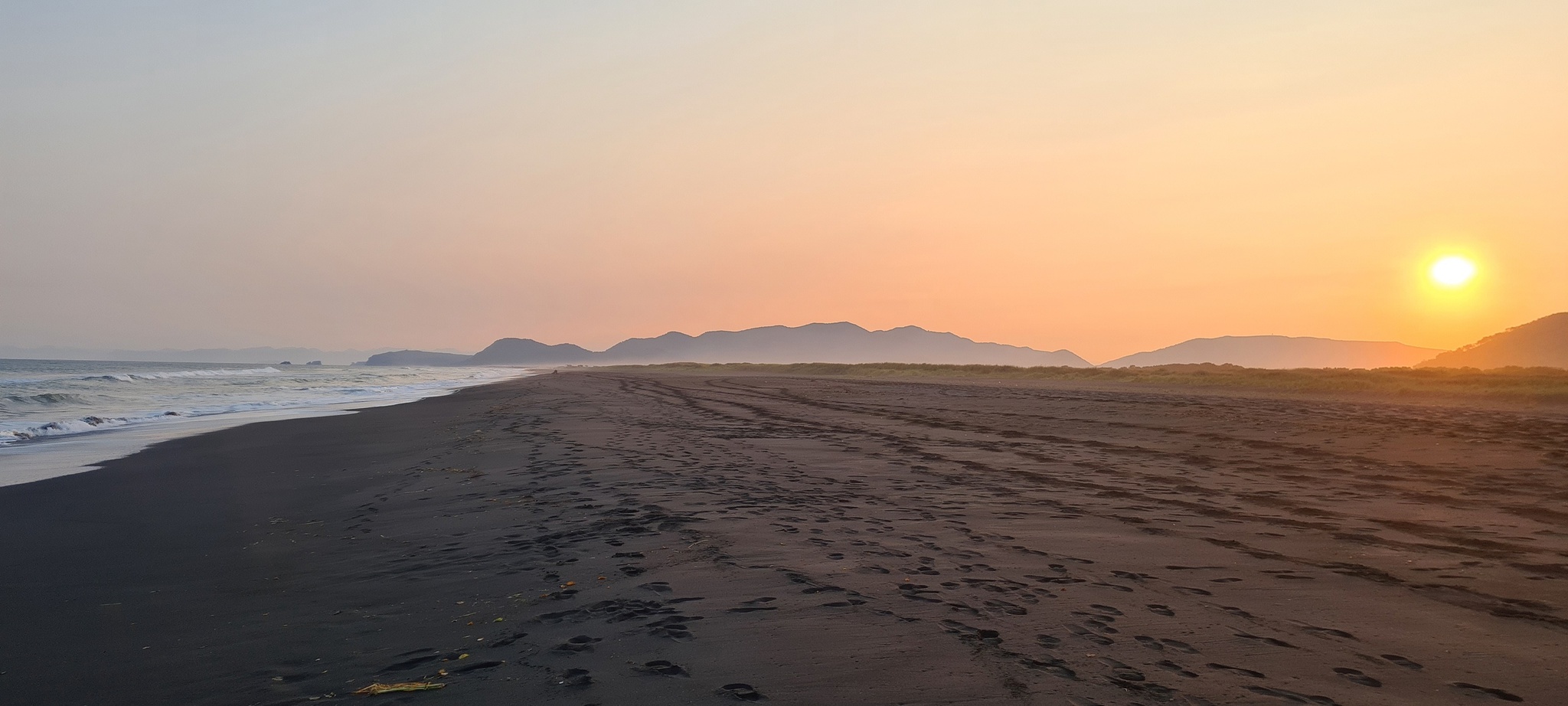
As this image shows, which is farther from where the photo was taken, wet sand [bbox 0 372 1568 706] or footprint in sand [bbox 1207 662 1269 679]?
wet sand [bbox 0 372 1568 706]

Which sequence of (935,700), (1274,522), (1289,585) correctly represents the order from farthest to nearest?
(1274,522)
(1289,585)
(935,700)

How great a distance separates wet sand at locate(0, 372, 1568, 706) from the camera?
3.45 meters

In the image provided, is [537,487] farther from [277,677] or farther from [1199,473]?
[1199,473]

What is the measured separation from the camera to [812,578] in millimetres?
5016

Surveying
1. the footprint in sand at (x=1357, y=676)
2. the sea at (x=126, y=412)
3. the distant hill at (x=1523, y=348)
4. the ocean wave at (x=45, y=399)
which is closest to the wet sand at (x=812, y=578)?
the footprint in sand at (x=1357, y=676)

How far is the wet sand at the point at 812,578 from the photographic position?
345 centimetres

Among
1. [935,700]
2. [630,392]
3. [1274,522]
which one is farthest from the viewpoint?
Answer: [630,392]

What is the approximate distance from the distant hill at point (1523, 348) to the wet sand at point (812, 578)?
6760cm

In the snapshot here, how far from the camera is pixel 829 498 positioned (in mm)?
7930

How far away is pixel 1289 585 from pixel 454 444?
12.7 meters

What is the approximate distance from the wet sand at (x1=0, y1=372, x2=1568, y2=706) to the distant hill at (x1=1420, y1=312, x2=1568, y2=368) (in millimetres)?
67602

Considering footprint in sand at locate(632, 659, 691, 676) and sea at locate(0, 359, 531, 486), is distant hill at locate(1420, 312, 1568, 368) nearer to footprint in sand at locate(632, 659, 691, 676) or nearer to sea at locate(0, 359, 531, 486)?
sea at locate(0, 359, 531, 486)

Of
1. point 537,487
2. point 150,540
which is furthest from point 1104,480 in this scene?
point 150,540

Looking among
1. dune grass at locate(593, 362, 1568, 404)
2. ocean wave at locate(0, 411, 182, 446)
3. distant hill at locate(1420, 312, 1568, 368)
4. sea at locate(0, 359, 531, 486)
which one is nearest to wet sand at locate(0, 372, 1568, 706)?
sea at locate(0, 359, 531, 486)
